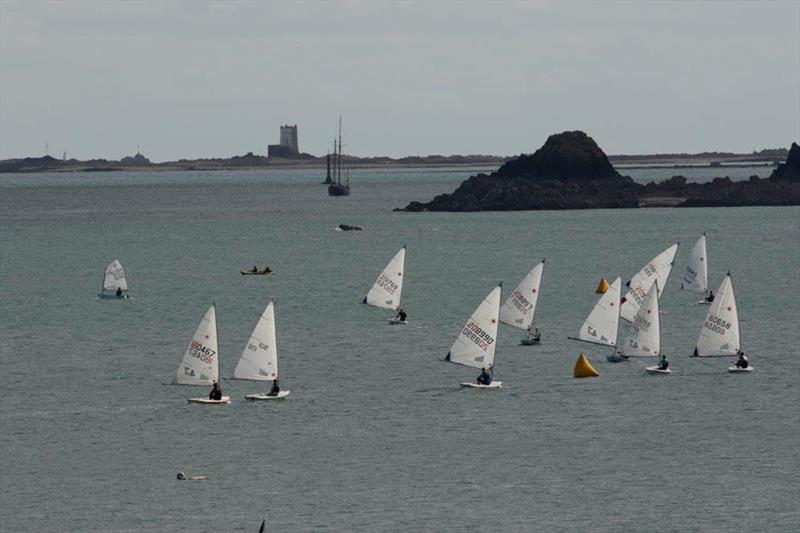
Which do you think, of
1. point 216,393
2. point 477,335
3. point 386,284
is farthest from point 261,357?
point 386,284

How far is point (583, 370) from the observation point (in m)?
96.3

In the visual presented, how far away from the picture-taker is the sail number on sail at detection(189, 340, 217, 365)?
287ft

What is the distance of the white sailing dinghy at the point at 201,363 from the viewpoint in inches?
3440

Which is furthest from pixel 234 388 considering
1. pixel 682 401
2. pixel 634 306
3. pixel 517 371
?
pixel 634 306

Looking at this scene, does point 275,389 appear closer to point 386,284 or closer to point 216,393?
point 216,393

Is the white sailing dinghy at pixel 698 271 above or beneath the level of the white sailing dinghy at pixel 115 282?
above

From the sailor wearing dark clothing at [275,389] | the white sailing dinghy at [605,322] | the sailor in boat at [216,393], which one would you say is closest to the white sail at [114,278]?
the white sailing dinghy at [605,322]

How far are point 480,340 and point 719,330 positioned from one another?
15.0 meters

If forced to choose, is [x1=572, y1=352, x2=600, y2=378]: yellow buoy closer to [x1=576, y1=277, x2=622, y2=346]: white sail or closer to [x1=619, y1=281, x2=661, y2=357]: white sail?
[x1=619, y1=281, x2=661, y2=357]: white sail

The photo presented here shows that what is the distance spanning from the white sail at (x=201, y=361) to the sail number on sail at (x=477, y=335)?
13.6 meters

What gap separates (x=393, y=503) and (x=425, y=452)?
30.1 ft

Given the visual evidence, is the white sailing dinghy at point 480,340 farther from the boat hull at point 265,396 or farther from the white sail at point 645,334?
the white sail at point 645,334

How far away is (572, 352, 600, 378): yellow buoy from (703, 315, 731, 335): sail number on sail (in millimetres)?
7008

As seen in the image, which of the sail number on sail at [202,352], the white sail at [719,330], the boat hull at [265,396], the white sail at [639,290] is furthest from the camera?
the white sail at [639,290]
